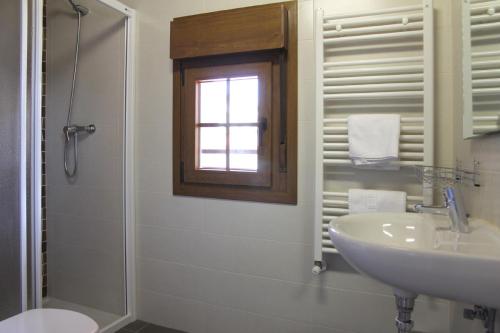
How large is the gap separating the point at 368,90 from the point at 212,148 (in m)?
0.87

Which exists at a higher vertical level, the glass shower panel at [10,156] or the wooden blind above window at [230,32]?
the wooden blind above window at [230,32]

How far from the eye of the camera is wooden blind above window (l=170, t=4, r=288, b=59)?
1577mm

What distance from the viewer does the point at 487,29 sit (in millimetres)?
984

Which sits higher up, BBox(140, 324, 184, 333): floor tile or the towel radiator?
the towel radiator

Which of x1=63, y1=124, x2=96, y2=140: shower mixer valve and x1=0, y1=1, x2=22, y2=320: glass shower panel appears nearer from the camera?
x1=0, y1=1, x2=22, y2=320: glass shower panel

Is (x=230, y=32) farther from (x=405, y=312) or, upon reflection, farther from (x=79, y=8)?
(x=405, y=312)

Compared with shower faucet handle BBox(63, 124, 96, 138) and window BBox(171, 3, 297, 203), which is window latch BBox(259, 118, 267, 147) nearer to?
window BBox(171, 3, 297, 203)

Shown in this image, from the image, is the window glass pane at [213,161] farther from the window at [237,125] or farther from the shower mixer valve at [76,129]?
the shower mixer valve at [76,129]

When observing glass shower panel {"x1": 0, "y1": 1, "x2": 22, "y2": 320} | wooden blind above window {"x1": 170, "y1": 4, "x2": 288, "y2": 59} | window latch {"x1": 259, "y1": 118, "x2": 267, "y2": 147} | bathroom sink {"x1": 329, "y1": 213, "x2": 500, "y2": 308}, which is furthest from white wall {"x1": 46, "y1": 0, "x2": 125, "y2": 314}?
bathroom sink {"x1": 329, "y1": 213, "x2": 500, "y2": 308}

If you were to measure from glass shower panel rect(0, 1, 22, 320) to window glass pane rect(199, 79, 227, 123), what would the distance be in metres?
0.85

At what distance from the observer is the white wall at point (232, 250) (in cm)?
151

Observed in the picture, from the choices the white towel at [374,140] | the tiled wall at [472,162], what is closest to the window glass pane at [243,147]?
the white towel at [374,140]

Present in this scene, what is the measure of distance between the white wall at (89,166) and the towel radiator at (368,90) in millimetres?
1240

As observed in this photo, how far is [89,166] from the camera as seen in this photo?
2.04 m
